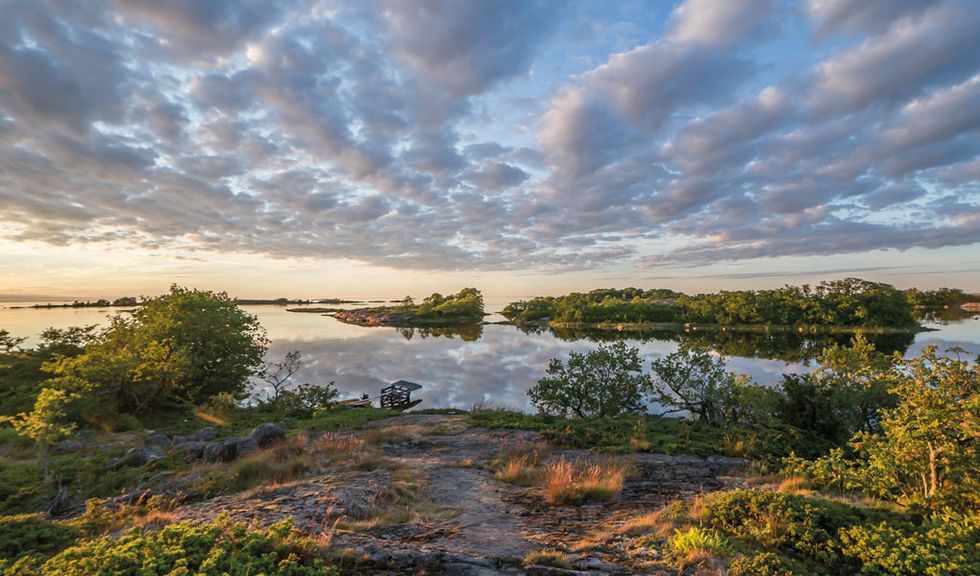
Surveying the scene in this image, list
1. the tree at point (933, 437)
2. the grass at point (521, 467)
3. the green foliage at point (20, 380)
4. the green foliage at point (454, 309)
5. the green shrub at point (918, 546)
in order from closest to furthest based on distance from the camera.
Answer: the green shrub at point (918, 546) < the tree at point (933, 437) < the grass at point (521, 467) < the green foliage at point (20, 380) < the green foliage at point (454, 309)

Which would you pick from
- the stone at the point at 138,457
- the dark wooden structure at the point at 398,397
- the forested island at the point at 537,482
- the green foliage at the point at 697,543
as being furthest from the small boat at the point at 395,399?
the green foliage at the point at 697,543

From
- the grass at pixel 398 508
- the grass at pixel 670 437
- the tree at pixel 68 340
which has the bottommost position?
the grass at pixel 670 437

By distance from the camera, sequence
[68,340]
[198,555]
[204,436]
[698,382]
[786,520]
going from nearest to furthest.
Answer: [198,555] < [786,520] < [204,436] < [698,382] < [68,340]

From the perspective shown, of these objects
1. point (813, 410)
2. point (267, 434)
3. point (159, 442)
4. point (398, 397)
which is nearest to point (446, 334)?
point (398, 397)

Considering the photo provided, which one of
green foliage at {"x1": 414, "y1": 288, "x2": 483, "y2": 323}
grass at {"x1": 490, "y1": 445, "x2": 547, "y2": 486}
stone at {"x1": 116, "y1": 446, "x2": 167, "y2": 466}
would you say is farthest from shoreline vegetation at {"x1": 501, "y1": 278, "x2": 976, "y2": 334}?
stone at {"x1": 116, "y1": 446, "x2": 167, "y2": 466}

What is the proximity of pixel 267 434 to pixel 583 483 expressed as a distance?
11.9 metres

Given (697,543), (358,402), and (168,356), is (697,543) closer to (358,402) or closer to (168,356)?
(358,402)

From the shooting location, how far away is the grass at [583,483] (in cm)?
946

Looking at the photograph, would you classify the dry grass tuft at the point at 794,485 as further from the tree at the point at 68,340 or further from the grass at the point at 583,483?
the tree at the point at 68,340

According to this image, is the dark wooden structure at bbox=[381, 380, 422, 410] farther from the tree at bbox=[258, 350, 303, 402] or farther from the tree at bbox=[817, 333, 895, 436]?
the tree at bbox=[817, 333, 895, 436]

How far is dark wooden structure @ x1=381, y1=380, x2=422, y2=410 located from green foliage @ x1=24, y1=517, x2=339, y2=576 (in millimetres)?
25379

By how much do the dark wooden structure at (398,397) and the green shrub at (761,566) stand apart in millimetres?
27101

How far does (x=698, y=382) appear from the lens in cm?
2111

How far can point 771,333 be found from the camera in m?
84.5
